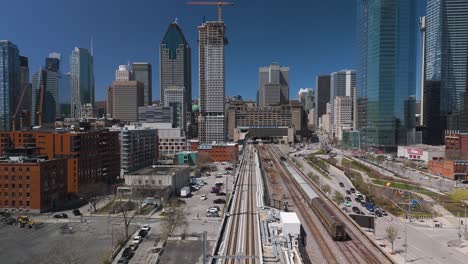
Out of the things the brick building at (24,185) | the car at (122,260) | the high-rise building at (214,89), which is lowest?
the car at (122,260)

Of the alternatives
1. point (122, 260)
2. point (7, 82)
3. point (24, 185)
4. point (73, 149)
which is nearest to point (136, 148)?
point (73, 149)

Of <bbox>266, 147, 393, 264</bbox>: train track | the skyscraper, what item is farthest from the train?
the skyscraper

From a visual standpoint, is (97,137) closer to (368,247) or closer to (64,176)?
(64,176)

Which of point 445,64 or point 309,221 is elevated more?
point 445,64

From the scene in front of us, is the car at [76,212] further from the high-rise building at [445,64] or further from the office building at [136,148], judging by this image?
the high-rise building at [445,64]

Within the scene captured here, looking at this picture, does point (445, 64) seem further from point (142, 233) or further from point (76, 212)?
point (76, 212)

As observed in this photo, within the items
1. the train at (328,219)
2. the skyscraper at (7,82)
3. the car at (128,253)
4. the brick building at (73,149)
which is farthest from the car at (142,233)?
the skyscraper at (7,82)
